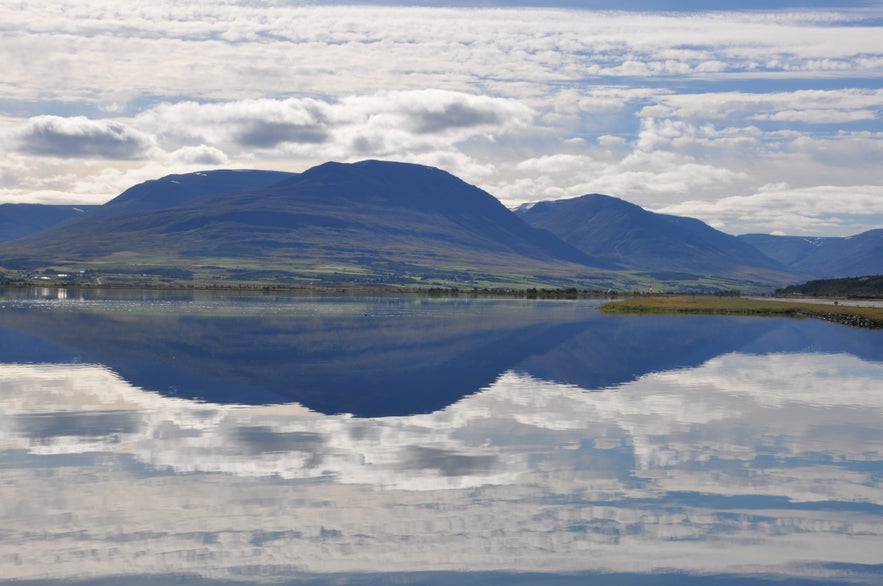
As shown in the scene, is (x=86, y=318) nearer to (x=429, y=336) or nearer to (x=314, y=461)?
(x=429, y=336)

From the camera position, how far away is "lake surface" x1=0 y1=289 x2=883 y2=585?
20.1 m

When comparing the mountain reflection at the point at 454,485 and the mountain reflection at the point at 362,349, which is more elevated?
the mountain reflection at the point at 362,349

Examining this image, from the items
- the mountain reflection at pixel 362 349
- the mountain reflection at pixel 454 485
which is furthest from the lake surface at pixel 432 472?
the mountain reflection at pixel 362 349

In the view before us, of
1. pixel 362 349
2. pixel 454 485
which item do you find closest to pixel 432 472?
pixel 454 485

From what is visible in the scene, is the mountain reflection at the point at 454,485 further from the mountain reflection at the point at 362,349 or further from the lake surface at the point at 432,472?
the mountain reflection at the point at 362,349

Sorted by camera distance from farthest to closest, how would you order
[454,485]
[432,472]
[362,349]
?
[362,349], [432,472], [454,485]

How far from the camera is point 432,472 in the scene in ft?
92.6

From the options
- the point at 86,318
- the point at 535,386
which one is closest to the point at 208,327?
the point at 86,318

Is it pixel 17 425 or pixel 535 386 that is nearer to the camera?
pixel 17 425

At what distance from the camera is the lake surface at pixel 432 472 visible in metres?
20.1

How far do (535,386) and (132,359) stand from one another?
1062 inches

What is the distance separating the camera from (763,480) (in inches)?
1110

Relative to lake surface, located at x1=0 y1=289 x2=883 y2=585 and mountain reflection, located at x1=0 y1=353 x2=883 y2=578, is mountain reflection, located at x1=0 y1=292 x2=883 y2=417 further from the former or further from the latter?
Answer: mountain reflection, located at x1=0 y1=353 x2=883 y2=578

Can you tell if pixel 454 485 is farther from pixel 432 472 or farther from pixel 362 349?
pixel 362 349
